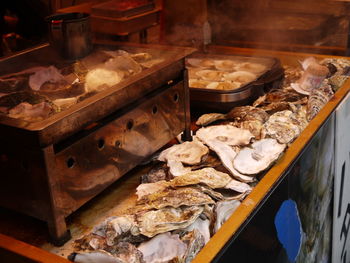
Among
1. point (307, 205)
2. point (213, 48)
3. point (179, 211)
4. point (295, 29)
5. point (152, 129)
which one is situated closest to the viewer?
point (179, 211)

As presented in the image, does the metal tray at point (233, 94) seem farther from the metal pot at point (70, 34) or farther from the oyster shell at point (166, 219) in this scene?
the oyster shell at point (166, 219)

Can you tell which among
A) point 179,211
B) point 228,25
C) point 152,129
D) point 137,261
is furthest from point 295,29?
point 137,261

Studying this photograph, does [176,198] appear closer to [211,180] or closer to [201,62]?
[211,180]

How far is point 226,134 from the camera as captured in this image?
159 cm

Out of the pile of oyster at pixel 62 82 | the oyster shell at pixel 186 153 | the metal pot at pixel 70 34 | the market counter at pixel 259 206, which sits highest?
the metal pot at pixel 70 34

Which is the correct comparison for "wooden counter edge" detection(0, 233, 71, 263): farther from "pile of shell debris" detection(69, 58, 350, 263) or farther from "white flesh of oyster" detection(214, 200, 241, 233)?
"white flesh of oyster" detection(214, 200, 241, 233)

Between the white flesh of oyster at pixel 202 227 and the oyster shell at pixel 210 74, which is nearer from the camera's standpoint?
the white flesh of oyster at pixel 202 227

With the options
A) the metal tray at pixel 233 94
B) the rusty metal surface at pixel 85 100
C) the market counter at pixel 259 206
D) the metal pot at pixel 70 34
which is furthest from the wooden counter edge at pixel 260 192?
the metal pot at pixel 70 34

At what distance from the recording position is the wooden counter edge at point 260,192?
41.5 inches

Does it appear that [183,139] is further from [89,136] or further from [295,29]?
[295,29]

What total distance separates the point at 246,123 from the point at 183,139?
0.79ft

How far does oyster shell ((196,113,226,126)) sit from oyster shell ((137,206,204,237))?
0.59 m

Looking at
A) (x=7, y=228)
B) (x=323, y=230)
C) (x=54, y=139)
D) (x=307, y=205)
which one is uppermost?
(x=54, y=139)

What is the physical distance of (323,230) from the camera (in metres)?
1.84
